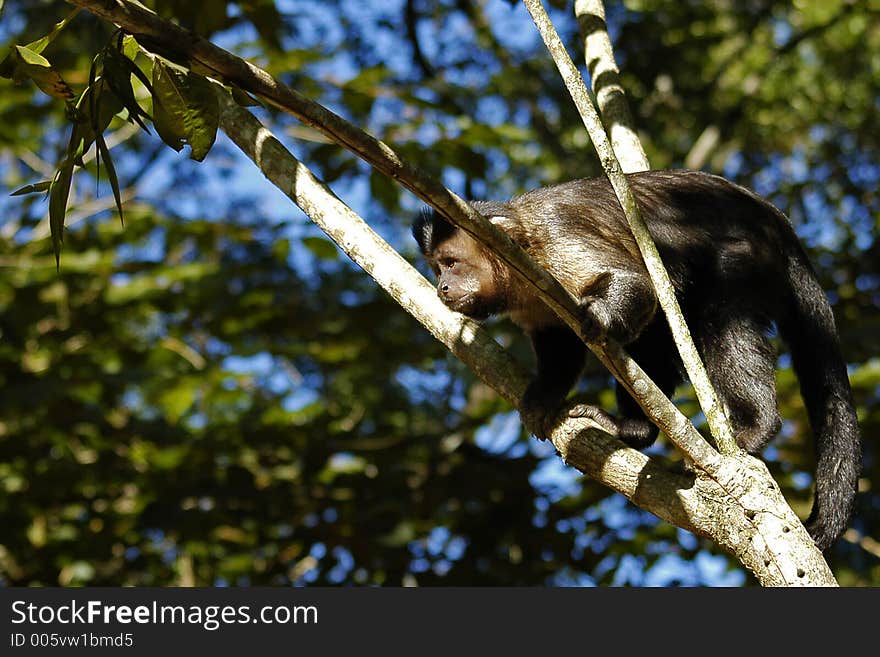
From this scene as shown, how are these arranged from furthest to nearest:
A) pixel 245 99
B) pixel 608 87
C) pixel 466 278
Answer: pixel 466 278 → pixel 608 87 → pixel 245 99

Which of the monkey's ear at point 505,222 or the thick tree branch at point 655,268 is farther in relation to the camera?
the monkey's ear at point 505,222

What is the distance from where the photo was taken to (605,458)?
3146mm

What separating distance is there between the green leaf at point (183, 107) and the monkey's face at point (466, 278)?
178 cm

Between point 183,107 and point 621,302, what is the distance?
1.71 m

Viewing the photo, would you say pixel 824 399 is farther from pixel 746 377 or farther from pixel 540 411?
pixel 540 411

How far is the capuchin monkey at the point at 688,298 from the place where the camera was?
392 cm

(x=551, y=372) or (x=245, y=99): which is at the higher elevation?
(x=245, y=99)

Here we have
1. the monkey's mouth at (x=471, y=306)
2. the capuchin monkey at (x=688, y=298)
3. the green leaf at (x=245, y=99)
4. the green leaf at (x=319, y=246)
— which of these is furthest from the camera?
the green leaf at (x=319, y=246)

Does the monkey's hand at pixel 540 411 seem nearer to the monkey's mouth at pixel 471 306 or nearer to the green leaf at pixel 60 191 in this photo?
the monkey's mouth at pixel 471 306

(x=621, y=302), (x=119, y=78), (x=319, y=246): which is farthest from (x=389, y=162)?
(x=319, y=246)

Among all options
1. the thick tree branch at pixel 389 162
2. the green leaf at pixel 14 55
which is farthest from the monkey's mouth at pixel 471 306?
the green leaf at pixel 14 55

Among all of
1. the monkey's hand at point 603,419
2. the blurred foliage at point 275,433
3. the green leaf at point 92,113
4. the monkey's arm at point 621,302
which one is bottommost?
the blurred foliage at point 275,433

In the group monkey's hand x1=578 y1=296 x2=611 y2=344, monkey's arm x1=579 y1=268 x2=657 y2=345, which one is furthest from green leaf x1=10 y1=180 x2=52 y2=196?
monkey's arm x1=579 y1=268 x2=657 y2=345

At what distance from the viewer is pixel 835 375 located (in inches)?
167
